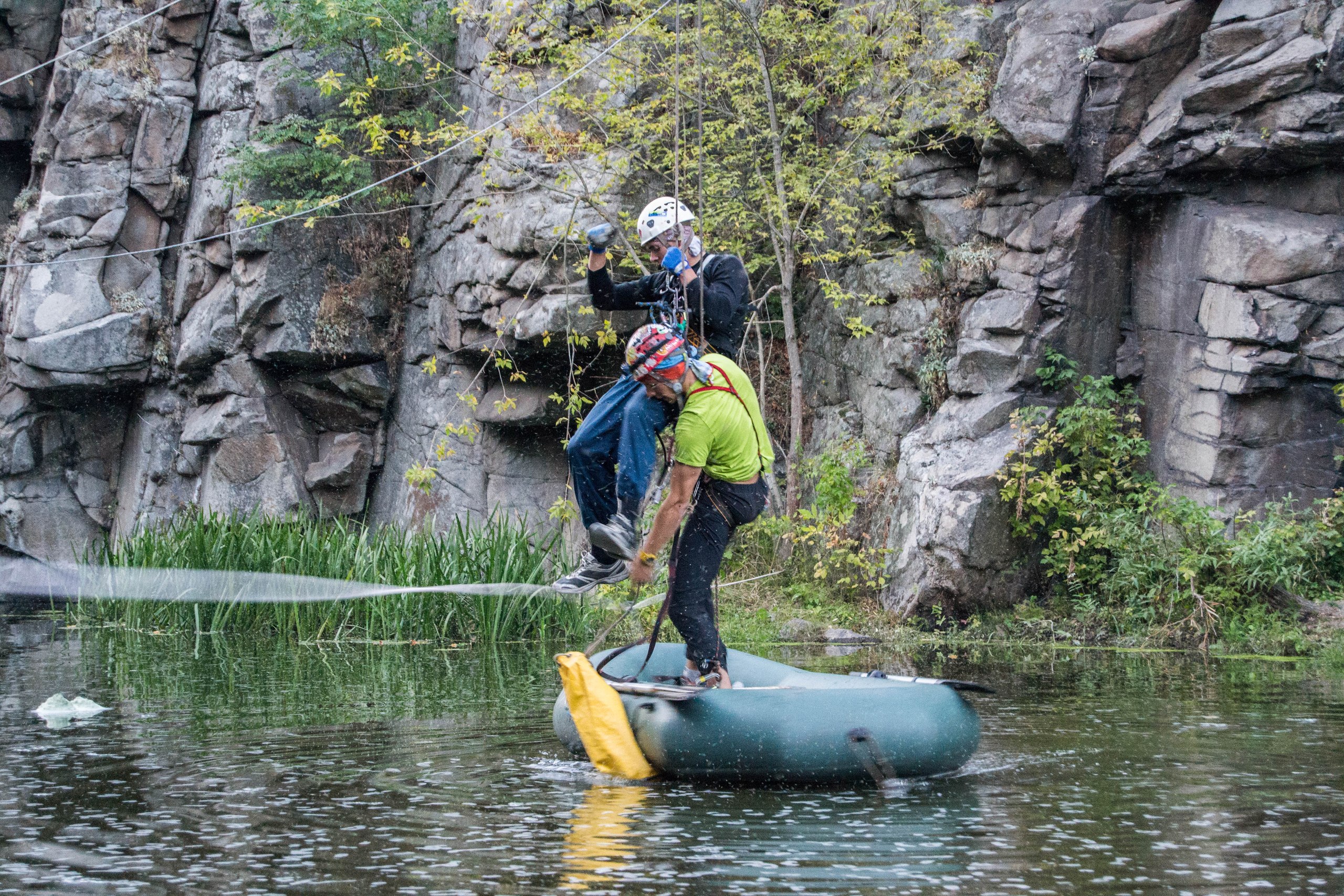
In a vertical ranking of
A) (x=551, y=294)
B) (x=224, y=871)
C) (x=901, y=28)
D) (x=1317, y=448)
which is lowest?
(x=224, y=871)

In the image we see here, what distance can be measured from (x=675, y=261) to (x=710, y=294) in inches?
9.1

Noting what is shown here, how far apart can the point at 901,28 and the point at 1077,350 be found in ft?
11.2

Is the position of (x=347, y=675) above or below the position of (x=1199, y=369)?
below

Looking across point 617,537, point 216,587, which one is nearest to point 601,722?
point 617,537

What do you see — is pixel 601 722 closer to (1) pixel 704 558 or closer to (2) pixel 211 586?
(1) pixel 704 558

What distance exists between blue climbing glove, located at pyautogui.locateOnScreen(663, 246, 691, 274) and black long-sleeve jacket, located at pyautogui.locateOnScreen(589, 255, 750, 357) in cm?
8

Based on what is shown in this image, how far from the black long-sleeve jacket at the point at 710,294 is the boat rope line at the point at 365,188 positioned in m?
3.99

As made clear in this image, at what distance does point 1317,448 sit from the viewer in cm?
1014

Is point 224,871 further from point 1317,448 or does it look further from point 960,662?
point 1317,448

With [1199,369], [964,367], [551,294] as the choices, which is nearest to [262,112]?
[551,294]

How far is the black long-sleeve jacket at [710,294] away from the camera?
5.93 m

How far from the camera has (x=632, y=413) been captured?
5.64 m

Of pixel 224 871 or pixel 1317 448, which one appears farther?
pixel 1317 448

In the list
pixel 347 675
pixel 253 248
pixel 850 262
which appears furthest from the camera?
pixel 253 248
